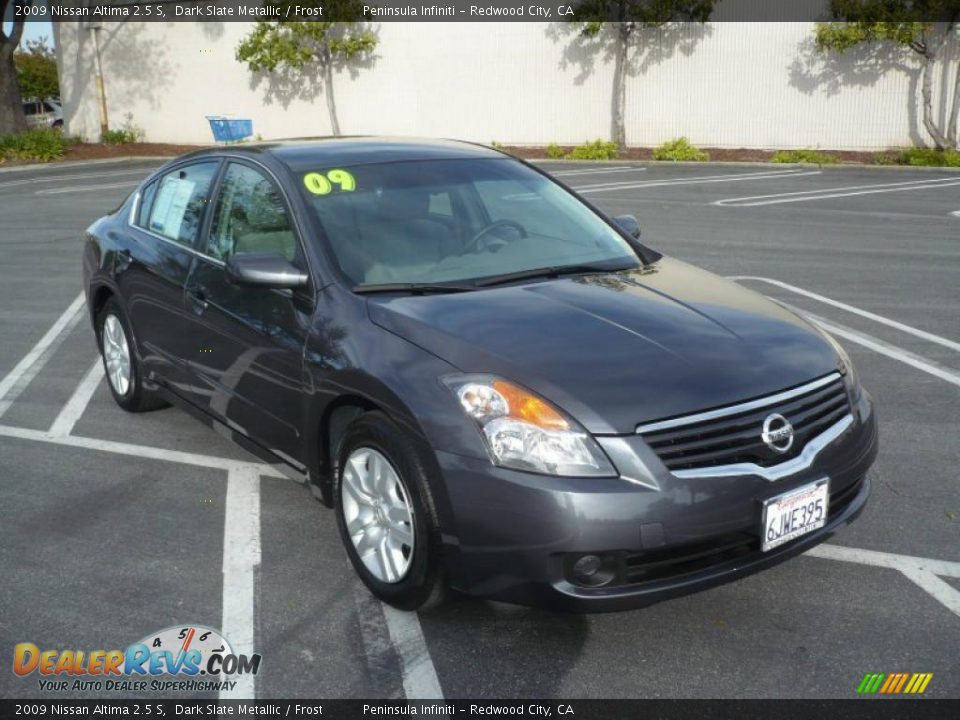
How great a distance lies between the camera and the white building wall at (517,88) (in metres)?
25.9

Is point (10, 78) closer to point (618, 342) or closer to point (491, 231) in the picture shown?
point (491, 231)

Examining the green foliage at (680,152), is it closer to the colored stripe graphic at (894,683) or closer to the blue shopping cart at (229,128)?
the blue shopping cart at (229,128)

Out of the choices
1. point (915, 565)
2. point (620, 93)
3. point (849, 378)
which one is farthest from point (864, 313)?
point (620, 93)

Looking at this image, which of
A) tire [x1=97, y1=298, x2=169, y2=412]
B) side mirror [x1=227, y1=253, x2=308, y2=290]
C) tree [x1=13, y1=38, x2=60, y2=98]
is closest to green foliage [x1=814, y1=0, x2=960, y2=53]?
tire [x1=97, y1=298, x2=169, y2=412]

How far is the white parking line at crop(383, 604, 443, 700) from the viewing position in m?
3.34

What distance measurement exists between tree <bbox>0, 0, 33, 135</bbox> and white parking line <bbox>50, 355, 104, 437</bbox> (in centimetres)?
2622

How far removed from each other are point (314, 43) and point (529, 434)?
2963cm

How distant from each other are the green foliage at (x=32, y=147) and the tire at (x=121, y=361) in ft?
82.9

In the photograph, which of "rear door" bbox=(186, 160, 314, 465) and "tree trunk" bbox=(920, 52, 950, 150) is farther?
"tree trunk" bbox=(920, 52, 950, 150)

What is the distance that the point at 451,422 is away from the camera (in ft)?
11.3

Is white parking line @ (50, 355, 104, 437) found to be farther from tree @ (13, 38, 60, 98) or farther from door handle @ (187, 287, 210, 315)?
tree @ (13, 38, 60, 98)

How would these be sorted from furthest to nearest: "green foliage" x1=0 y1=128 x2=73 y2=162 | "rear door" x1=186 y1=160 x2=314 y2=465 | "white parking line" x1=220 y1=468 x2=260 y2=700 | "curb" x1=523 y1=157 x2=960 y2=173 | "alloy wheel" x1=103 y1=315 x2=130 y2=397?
"green foliage" x1=0 y1=128 x2=73 y2=162 < "curb" x1=523 y1=157 x2=960 y2=173 < "alloy wheel" x1=103 y1=315 x2=130 y2=397 < "rear door" x1=186 y1=160 x2=314 y2=465 < "white parking line" x1=220 y1=468 x2=260 y2=700

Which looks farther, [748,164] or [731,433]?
[748,164]

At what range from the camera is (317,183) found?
183 inches
